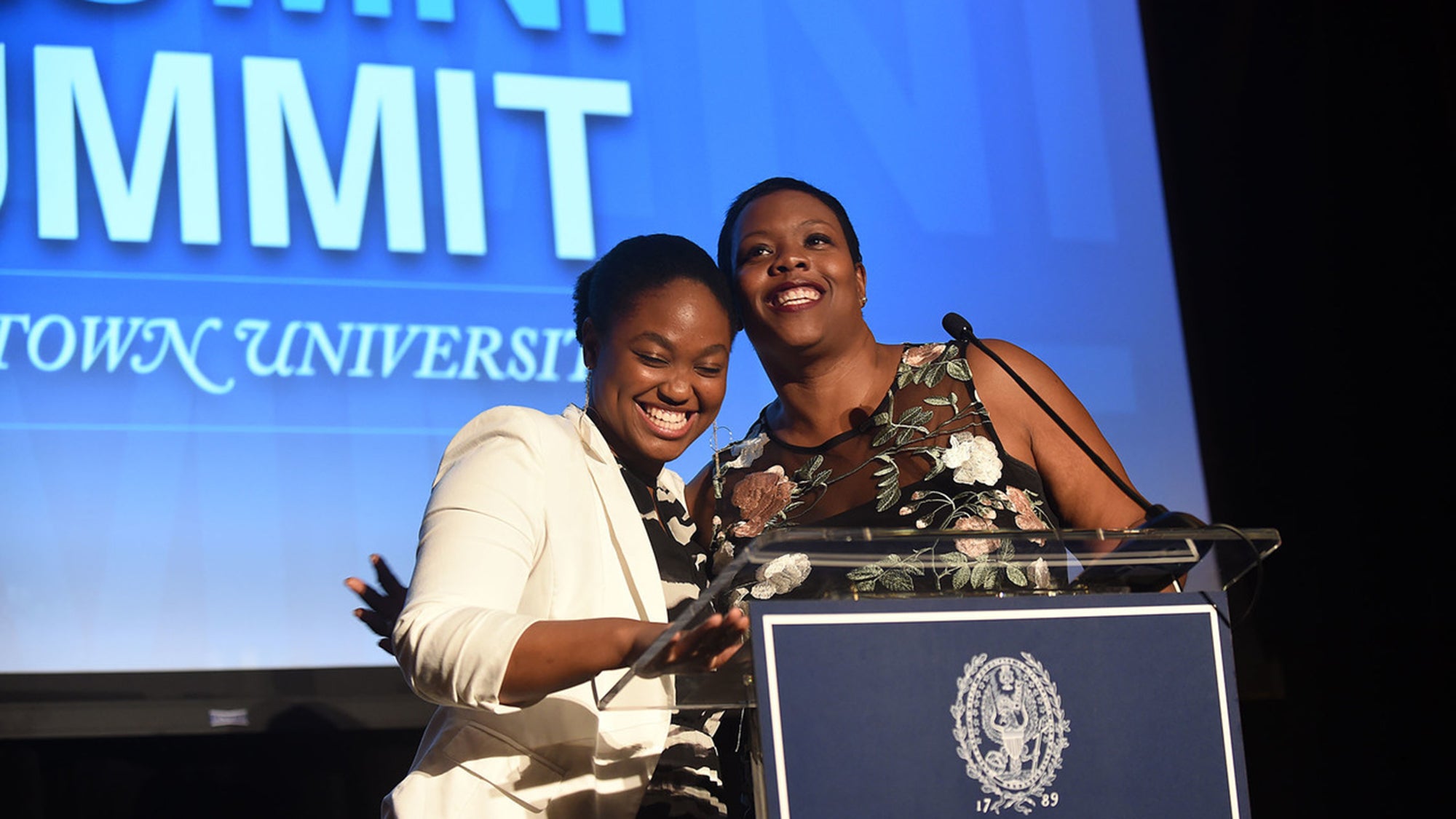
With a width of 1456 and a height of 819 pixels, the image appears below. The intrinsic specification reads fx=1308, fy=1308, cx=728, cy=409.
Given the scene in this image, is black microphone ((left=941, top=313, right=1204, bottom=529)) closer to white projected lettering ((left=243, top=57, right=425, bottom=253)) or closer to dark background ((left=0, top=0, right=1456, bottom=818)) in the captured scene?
white projected lettering ((left=243, top=57, right=425, bottom=253))

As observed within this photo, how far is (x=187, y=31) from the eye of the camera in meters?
3.16

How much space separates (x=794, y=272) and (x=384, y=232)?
139 cm

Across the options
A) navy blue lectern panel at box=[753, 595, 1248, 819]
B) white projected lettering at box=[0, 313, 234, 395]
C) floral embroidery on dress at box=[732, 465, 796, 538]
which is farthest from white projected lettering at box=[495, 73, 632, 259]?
navy blue lectern panel at box=[753, 595, 1248, 819]

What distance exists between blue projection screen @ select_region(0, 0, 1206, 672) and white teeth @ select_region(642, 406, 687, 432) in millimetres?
1145

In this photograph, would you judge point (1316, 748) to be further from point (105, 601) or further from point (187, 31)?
point (187, 31)

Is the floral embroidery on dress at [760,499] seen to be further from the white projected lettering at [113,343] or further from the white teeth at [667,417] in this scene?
the white projected lettering at [113,343]

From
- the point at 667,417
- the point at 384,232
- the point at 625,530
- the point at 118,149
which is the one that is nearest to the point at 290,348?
the point at 384,232

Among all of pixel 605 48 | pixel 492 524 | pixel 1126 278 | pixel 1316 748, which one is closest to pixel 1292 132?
pixel 1126 278

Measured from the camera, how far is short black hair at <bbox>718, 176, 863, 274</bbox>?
89.3 inches

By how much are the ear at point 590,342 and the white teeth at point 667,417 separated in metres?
0.13

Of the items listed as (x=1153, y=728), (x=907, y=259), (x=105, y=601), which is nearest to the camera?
(x=1153, y=728)

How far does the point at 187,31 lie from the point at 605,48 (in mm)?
1026

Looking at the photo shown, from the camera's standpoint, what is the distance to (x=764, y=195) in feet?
7.45

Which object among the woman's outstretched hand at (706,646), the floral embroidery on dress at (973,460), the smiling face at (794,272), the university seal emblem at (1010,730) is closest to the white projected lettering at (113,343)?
the smiling face at (794,272)
